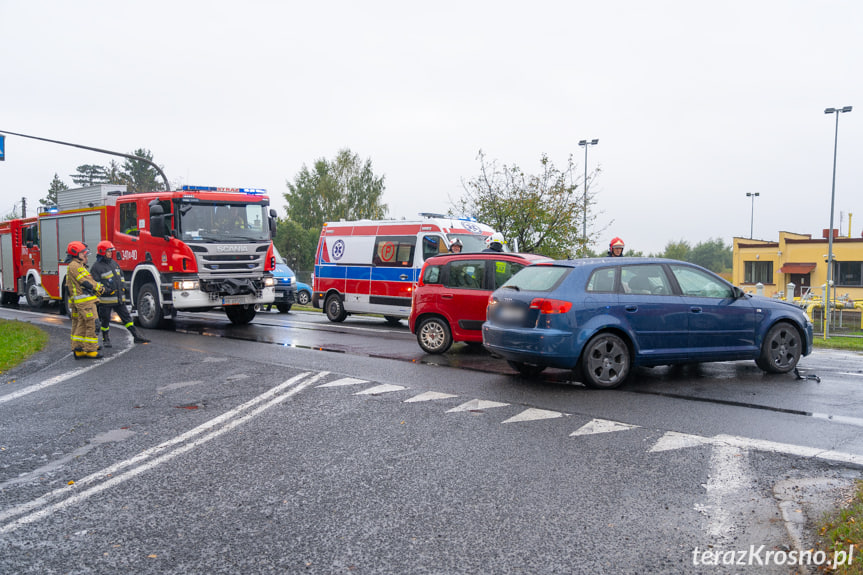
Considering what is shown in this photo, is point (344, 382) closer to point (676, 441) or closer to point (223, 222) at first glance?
point (676, 441)

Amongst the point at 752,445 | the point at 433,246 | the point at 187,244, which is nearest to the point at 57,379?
the point at 187,244

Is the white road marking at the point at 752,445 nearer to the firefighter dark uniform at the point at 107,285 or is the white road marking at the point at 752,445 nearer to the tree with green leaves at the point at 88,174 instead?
the firefighter dark uniform at the point at 107,285

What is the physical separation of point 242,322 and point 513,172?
12.4 meters

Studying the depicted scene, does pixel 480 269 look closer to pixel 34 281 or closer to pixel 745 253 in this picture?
pixel 34 281

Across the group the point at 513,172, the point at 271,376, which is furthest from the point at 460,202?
the point at 271,376

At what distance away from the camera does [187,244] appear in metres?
14.2

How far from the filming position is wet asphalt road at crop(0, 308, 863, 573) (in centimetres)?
371

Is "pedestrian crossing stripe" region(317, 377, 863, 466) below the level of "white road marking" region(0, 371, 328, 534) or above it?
above

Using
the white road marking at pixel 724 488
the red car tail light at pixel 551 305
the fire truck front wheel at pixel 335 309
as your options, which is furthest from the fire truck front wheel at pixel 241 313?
the white road marking at pixel 724 488

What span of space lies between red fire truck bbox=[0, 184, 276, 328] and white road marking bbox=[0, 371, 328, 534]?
7312mm

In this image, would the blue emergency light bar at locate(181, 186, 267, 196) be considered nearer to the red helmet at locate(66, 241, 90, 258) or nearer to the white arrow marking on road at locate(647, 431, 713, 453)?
the red helmet at locate(66, 241, 90, 258)

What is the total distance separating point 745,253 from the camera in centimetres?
5281

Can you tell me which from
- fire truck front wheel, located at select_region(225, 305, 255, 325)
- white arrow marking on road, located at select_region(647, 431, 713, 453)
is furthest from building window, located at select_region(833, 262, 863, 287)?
white arrow marking on road, located at select_region(647, 431, 713, 453)

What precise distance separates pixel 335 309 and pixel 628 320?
10547 millimetres
